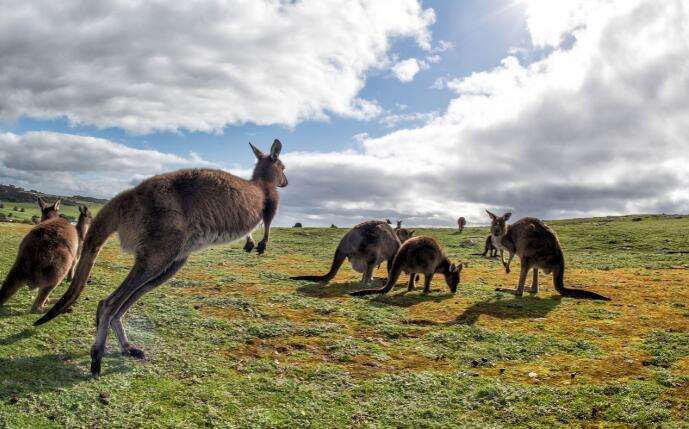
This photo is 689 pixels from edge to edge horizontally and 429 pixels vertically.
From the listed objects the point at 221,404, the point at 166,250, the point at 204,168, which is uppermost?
the point at 204,168

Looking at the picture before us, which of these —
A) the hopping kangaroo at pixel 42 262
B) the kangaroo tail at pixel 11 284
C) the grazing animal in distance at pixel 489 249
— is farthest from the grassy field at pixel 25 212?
the kangaroo tail at pixel 11 284

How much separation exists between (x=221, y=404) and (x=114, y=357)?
2.20 m

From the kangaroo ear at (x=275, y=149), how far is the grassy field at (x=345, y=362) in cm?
355

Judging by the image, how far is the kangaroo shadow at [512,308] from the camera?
11.3 meters

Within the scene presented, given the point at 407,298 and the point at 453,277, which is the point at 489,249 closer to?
the point at 453,277

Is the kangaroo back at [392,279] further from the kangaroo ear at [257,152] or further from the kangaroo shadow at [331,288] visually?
the kangaroo ear at [257,152]

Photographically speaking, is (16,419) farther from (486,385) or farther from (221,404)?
(486,385)

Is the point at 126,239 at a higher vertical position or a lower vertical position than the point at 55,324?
higher

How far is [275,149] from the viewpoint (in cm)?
951

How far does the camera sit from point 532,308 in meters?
12.5

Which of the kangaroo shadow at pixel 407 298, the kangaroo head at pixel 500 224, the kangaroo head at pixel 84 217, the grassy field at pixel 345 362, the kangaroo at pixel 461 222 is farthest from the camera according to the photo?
the kangaroo at pixel 461 222

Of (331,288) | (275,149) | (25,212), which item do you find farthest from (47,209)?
(25,212)

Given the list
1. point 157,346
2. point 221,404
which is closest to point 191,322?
point 157,346

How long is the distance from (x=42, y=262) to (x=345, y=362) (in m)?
6.20
